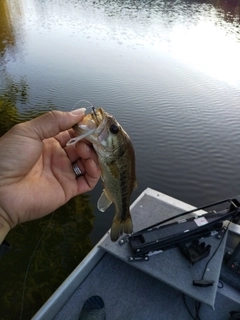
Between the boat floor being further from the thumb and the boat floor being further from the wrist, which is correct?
the thumb

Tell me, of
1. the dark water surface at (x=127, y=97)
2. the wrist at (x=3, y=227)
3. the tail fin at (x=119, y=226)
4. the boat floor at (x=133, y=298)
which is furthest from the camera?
the dark water surface at (x=127, y=97)

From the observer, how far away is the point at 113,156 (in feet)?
8.23

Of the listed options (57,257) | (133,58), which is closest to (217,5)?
(133,58)

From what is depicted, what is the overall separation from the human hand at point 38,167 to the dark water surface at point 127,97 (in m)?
3.18

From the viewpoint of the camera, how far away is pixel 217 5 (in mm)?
31203

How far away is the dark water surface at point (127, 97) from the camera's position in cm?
630

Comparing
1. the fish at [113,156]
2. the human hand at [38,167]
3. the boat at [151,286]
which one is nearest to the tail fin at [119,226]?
the fish at [113,156]

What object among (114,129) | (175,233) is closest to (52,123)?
(114,129)

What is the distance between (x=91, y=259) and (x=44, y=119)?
215 centimetres

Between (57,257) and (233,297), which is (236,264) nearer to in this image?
(233,297)

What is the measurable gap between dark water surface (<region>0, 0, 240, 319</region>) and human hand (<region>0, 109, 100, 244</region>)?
318cm

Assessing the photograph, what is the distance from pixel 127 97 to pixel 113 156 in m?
9.47

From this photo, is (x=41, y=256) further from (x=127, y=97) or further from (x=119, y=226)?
(x=127, y=97)

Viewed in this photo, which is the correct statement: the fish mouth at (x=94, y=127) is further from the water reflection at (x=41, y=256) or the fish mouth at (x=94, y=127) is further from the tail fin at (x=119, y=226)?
the water reflection at (x=41, y=256)
